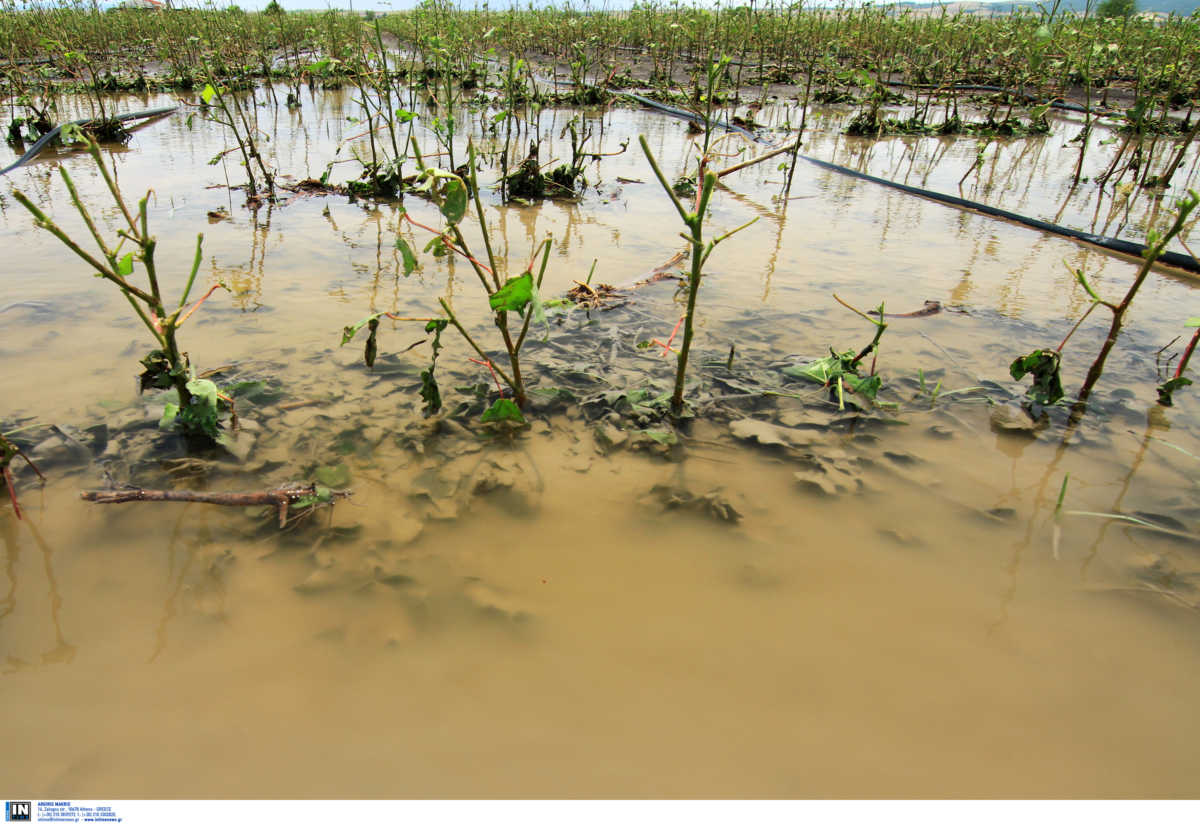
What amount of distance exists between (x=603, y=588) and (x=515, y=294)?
78cm

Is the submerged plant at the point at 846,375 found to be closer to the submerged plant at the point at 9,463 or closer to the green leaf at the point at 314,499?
the green leaf at the point at 314,499

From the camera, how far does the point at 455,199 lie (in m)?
1.61

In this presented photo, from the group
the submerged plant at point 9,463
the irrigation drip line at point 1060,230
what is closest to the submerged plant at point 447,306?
the submerged plant at point 9,463

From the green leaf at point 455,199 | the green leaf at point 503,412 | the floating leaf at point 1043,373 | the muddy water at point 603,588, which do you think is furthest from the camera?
the floating leaf at point 1043,373

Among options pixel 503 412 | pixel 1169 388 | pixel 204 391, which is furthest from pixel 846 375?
pixel 204 391

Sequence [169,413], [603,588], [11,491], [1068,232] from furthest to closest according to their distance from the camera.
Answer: [1068,232] → [169,413] → [11,491] → [603,588]

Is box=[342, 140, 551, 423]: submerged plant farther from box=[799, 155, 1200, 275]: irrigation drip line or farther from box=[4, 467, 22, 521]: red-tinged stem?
box=[799, 155, 1200, 275]: irrigation drip line

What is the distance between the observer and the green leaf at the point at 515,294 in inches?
65.0

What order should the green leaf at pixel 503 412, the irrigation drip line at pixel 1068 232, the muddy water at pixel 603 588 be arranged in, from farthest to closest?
the irrigation drip line at pixel 1068 232
the green leaf at pixel 503 412
the muddy water at pixel 603 588

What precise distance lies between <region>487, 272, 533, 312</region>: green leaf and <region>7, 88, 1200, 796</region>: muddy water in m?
0.47

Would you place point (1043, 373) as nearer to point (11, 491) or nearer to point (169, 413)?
point (169, 413)

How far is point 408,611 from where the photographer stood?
1.44 meters

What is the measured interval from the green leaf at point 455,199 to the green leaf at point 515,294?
0.21m

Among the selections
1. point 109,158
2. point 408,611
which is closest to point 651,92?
point 109,158
